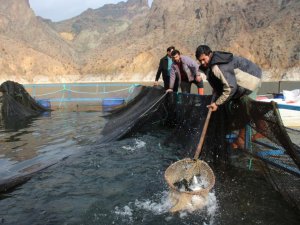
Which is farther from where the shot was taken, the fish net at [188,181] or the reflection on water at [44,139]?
the reflection on water at [44,139]

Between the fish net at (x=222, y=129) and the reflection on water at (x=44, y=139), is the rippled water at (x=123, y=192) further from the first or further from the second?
the fish net at (x=222, y=129)

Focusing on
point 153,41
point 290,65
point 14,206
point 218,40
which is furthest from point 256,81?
point 153,41

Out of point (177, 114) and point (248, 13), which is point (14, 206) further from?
point (248, 13)

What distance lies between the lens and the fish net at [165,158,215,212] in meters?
4.87

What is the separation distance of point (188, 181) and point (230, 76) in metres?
1.62

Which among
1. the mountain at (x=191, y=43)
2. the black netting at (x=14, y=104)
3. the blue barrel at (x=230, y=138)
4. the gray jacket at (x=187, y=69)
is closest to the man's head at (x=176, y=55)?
the gray jacket at (x=187, y=69)

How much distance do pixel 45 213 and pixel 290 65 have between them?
89.8 meters

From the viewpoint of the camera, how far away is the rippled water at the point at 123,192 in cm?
497

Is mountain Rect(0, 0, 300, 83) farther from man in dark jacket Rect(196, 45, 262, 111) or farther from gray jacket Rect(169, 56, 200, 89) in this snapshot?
man in dark jacket Rect(196, 45, 262, 111)

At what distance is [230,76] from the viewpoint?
571 centimetres

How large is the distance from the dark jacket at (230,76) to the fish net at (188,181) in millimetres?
1070

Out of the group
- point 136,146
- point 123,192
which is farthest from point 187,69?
point 123,192

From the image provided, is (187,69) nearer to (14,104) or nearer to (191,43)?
(14,104)

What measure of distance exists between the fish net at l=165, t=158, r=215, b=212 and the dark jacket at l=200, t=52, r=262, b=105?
107 cm
